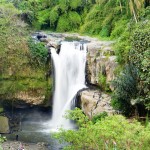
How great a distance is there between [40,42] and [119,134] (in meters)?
15.1

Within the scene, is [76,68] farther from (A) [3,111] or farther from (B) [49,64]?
(A) [3,111]

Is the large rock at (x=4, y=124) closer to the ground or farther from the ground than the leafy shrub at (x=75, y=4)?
closer to the ground

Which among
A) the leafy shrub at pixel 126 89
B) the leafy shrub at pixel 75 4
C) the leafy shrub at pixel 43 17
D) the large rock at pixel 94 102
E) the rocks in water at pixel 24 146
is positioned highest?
the leafy shrub at pixel 75 4

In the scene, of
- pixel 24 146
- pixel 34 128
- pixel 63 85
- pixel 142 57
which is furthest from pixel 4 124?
pixel 142 57

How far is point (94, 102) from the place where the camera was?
2236cm

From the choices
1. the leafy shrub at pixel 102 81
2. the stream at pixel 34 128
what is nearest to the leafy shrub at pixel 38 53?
the stream at pixel 34 128

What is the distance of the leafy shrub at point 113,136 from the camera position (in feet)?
40.9

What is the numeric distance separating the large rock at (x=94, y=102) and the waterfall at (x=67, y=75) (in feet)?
5.71

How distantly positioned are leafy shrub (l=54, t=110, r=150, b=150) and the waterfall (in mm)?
11076

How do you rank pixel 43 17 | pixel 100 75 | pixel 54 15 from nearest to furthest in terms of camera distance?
pixel 100 75 → pixel 54 15 → pixel 43 17

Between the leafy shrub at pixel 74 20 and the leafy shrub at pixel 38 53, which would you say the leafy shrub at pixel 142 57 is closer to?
the leafy shrub at pixel 38 53

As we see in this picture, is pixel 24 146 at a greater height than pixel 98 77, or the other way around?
pixel 98 77

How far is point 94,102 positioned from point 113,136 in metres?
9.57

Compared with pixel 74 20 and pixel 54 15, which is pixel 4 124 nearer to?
pixel 54 15
